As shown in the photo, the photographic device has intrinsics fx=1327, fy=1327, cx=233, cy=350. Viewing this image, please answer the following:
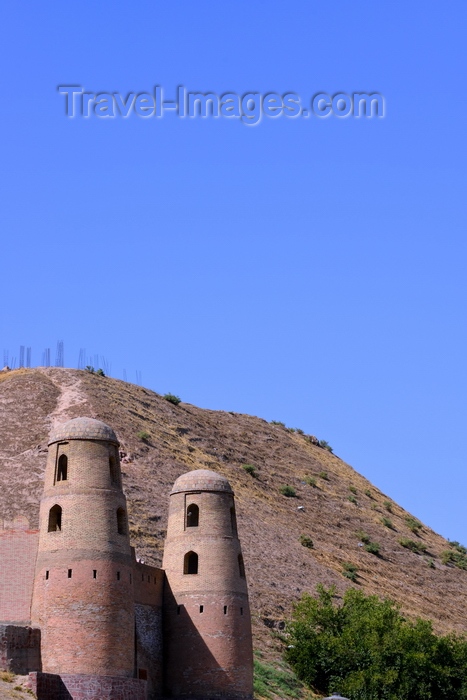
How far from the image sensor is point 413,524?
294ft

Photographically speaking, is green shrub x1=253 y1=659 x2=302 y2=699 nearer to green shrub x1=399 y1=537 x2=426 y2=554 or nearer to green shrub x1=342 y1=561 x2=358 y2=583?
green shrub x1=342 y1=561 x2=358 y2=583

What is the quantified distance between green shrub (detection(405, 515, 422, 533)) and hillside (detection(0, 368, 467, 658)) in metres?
0.43

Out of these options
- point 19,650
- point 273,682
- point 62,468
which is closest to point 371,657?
point 273,682

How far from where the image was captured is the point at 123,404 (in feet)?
248

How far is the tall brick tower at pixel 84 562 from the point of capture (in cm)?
3762

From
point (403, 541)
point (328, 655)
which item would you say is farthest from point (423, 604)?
point (328, 655)

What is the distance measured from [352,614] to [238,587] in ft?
38.2

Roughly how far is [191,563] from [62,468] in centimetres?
669

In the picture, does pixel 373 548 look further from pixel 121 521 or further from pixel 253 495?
pixel 121 521

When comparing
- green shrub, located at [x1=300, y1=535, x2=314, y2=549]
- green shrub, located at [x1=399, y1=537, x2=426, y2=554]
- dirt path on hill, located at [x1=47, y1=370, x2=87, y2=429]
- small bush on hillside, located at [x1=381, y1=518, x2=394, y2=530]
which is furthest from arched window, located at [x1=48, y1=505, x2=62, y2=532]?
small bush on hillside, located at [x1=381, y1=518, x2=394, y2=530]

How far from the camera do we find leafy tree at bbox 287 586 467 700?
50.7 metres

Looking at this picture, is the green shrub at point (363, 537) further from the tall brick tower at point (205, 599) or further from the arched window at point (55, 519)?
the arched window at point (55, 519)

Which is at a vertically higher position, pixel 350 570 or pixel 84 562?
pixel 350 570

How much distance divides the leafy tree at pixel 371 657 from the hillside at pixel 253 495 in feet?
6.55
